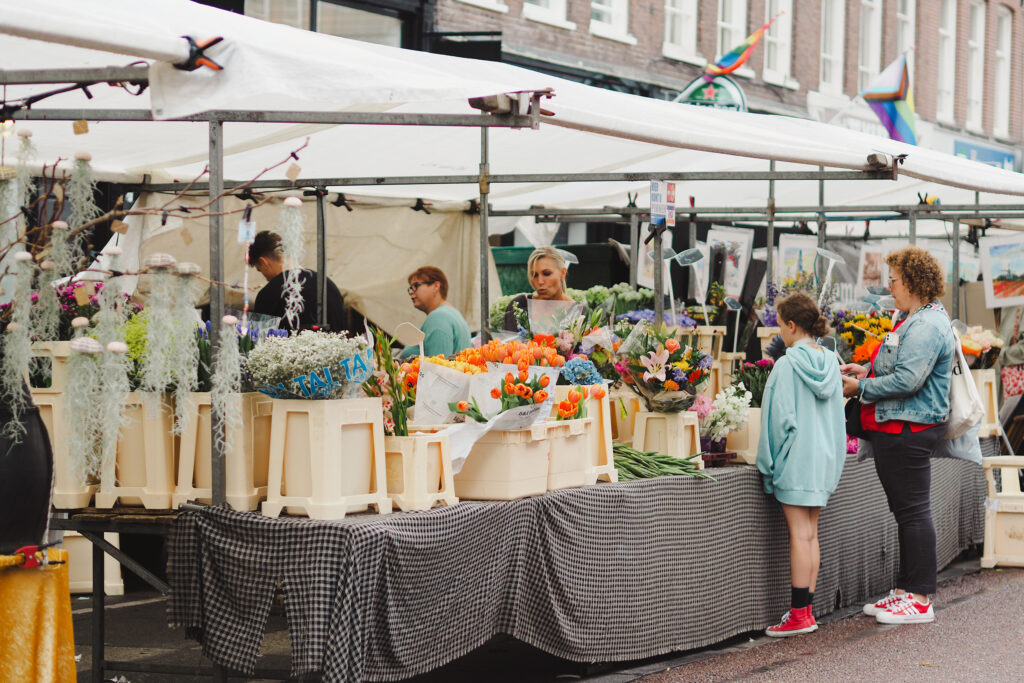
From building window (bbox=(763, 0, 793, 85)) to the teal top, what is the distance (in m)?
12.8

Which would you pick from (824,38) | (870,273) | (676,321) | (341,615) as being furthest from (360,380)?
(824,38)

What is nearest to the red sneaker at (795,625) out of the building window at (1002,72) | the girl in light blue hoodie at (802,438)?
the girl in light blue hoodie at (802,438)

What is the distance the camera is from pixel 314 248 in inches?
397

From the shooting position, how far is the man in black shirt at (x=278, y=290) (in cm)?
730

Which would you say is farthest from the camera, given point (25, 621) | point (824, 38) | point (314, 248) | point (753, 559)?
point (824, 38)

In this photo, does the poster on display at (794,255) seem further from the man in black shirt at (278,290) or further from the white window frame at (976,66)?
the white window frame at (976,66)

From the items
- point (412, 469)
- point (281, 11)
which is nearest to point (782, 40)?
point (281, 11)

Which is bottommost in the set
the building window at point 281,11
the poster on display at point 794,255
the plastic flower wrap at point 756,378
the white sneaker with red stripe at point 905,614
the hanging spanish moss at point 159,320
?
the white sneaker with red stripe at point 905,614

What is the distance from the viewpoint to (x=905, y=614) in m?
7.13

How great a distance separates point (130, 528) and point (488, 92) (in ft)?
6.76

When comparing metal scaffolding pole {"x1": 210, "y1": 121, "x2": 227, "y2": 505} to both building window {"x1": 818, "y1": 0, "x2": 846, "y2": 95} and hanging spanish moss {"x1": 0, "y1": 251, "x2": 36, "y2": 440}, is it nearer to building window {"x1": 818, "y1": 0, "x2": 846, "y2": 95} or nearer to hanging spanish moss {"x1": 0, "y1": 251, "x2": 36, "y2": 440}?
hanging spanish moss {"x1": 0, "y1": 251, "x2": 36, "y2": 440}

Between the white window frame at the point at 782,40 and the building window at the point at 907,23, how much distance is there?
3957 mm

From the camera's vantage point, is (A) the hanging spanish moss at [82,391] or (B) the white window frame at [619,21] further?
(B) the white window frame at [619,21]

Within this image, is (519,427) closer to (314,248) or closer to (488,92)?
(488,92)
